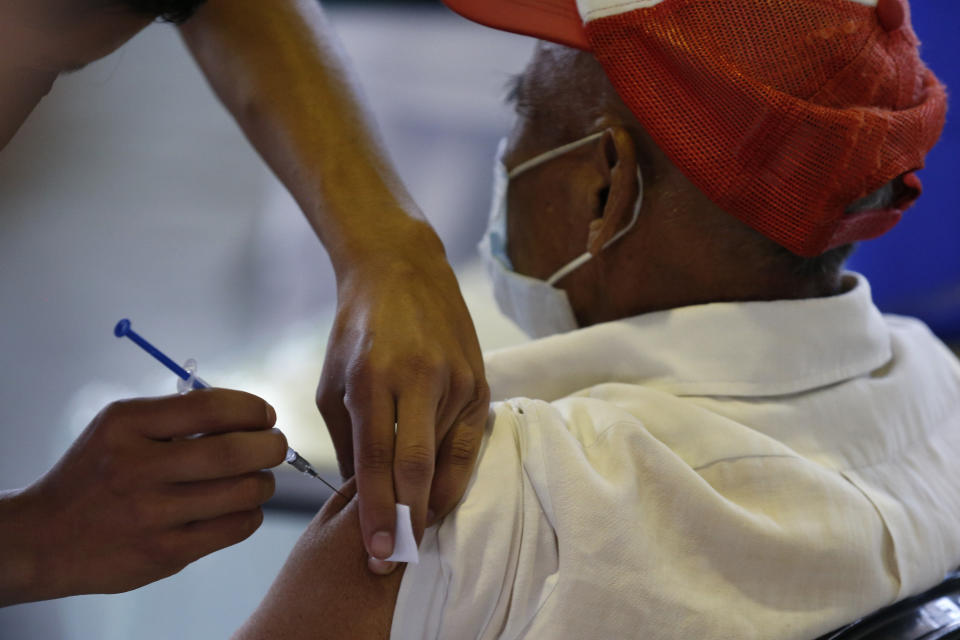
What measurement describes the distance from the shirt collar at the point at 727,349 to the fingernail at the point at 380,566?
353 mm

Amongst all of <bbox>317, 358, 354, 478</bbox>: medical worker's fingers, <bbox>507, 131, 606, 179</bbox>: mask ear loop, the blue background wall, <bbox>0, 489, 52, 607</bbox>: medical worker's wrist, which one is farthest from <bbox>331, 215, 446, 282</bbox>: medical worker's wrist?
the blue background wall

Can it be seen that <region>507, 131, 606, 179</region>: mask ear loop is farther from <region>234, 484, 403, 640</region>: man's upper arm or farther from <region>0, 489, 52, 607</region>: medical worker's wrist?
<region>0, 489, 52, 607</region>: medical worker's wrist

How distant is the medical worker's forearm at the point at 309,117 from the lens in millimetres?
1024

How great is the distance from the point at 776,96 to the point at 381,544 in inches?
24.5

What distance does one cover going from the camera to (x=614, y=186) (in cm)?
105

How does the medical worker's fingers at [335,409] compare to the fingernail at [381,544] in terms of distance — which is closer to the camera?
the fingernail at [381,544]

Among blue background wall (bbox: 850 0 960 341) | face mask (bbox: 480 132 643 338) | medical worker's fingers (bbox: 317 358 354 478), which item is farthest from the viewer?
blue background wall (bbox: 850 0 960 341)

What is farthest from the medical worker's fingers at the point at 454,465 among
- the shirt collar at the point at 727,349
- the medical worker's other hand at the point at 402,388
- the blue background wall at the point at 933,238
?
the blue background wall at the point at 933,238

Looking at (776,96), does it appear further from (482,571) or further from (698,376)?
(482,571)

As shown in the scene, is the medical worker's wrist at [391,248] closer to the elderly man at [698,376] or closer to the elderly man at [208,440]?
the elderly man at [208,440]

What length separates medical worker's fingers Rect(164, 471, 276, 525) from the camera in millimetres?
805

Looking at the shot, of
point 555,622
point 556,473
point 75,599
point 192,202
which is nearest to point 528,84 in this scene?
point 556,473

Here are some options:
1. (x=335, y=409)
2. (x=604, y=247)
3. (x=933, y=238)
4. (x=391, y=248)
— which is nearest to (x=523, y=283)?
(x=604, y=247)

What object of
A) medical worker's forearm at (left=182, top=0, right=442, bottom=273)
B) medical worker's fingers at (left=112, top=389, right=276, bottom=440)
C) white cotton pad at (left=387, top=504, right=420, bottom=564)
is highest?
medical worker's forearm at (left=182, top=0, right=442, bottom=273)
